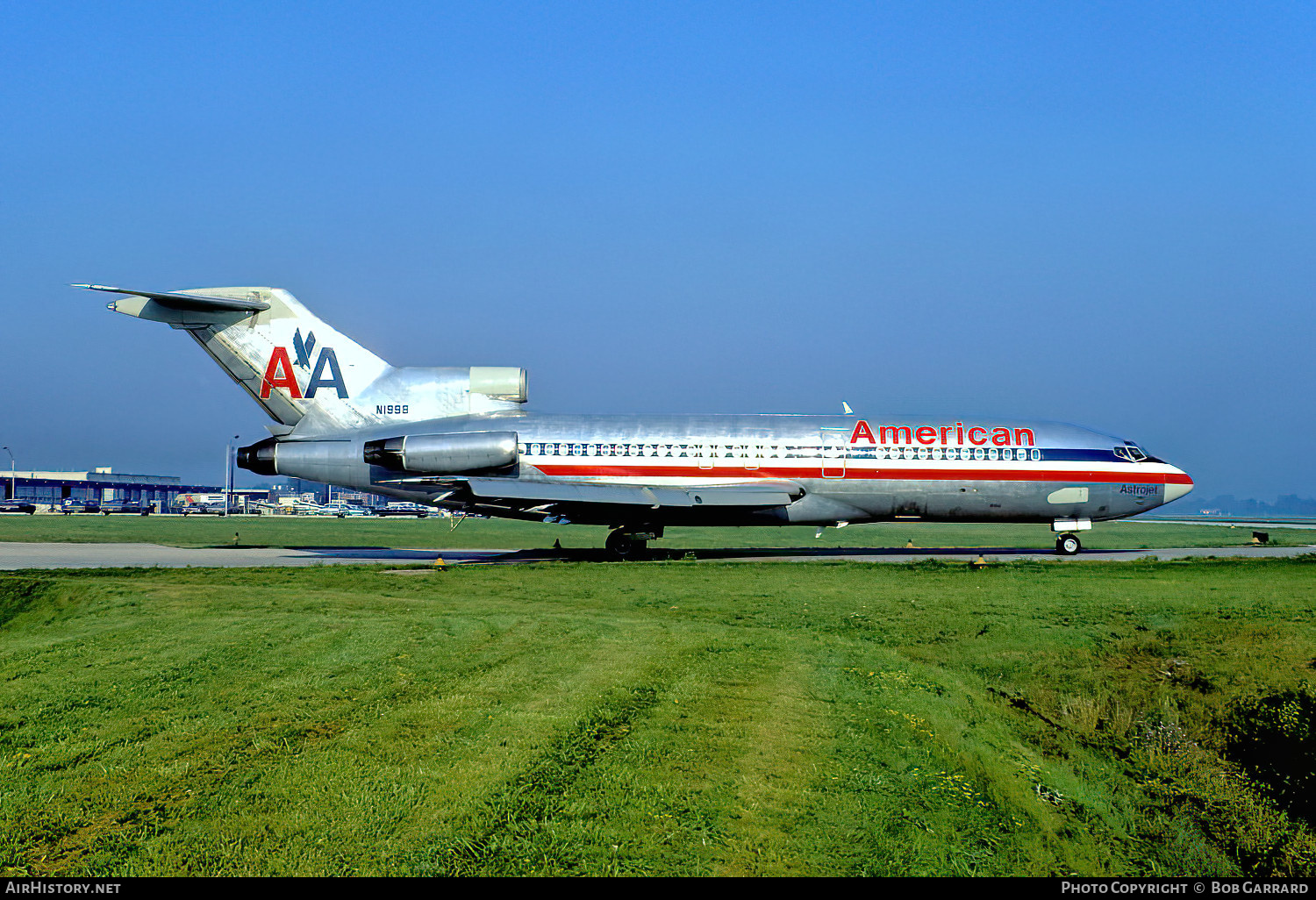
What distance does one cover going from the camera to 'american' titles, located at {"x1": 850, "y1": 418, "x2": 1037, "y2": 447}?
30812 mm

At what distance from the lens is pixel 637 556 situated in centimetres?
3022

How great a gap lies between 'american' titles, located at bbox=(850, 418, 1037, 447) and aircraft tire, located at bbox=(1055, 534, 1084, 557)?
4039mm

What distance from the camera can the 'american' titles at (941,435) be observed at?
3081cm

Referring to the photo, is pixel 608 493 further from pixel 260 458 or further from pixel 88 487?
pixel 88 487

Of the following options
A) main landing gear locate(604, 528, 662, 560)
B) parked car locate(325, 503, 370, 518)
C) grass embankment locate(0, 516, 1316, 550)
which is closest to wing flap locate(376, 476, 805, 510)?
main landing gear locate(604, 528, 662, 560)

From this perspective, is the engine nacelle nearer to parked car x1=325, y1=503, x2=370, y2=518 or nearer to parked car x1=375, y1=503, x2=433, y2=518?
parked car x1=375, y1=503, x2=433, y2=518

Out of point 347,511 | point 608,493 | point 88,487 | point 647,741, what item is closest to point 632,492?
point 608,493

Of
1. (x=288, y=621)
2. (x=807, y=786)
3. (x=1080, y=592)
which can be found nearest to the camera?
(x=807, y=786)

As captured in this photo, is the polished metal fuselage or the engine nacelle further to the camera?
the polished metal fuselage

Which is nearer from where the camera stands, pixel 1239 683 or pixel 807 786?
pixel 807 786
